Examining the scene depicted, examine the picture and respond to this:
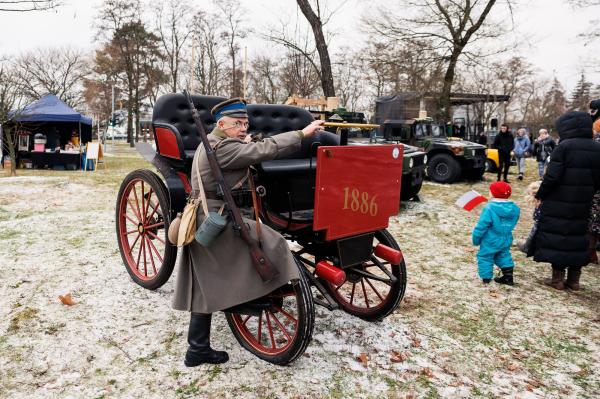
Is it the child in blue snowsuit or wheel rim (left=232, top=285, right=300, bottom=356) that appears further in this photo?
the child in blue snowsuit

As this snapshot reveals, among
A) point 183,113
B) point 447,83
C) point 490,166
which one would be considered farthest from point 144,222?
point 447,83

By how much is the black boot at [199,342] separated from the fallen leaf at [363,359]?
0.95 meters

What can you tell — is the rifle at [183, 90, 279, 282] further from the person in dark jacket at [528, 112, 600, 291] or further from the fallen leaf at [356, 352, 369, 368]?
the person in dark jacket at [528, 112, 600, 291]

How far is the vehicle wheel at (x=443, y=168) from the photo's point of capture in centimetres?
1169

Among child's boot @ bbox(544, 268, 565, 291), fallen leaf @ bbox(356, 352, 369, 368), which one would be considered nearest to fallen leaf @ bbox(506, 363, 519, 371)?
fallen leaf @ bbox(356, 352, 369, 368)

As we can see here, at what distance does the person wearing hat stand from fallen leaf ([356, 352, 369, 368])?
0.87 m

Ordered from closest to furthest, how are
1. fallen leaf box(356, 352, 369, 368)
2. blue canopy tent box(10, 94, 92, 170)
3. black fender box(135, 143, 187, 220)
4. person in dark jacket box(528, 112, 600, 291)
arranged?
fallen leaf box(356, 352, 369, 368) < black fender box(135, 143, 187, 220) < person in dark jacket box(528, 112, 600, 291) < blue canopy tent box(10, 94, 92, 170)

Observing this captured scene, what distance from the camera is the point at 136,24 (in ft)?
94.7

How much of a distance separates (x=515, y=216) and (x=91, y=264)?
427 centimetres

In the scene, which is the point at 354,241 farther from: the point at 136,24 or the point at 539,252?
the point at 136,24

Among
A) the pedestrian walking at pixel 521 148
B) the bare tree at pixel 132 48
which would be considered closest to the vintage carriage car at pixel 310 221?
the pedestrian walking at pixel 521 148

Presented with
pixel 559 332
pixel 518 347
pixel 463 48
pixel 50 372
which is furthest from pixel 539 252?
pixel 463 48

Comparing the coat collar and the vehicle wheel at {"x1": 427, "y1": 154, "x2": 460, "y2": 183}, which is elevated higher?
→ the coat collar

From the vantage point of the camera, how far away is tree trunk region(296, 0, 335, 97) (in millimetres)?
10812
